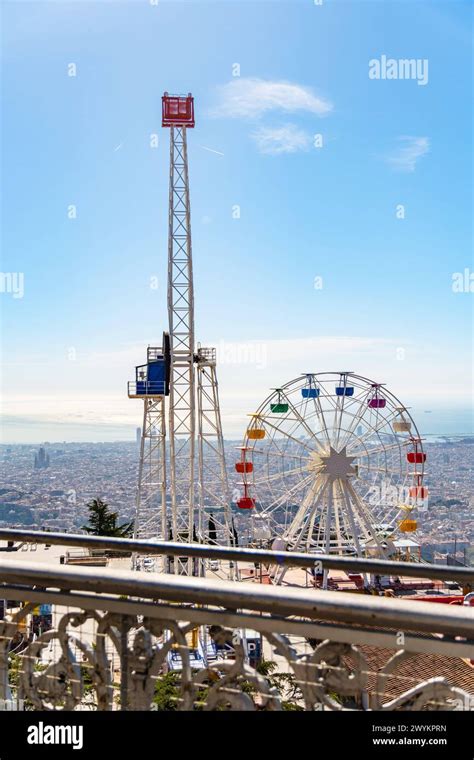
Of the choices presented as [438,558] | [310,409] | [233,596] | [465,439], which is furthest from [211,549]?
[465,439]

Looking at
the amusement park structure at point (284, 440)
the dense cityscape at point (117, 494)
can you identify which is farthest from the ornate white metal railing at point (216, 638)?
the dense cityscape at point (117, 494)

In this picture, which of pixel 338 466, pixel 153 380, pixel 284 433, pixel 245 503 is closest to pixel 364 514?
pixel 338 466

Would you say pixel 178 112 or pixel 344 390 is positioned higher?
pixel 178 112

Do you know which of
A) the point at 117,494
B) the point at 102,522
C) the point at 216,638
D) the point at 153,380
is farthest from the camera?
the point at 117,494

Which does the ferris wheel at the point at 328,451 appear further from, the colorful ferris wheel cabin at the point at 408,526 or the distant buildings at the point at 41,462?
the distant buildings at the point at 41,462

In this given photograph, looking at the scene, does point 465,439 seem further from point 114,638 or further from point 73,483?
point 114,638

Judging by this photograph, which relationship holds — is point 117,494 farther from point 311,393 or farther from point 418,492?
point 418,492
